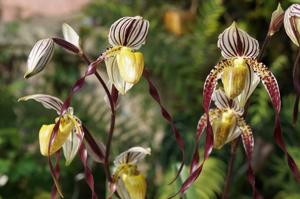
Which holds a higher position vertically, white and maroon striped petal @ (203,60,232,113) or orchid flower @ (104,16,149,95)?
orchid flower @ (104,16,149,95)

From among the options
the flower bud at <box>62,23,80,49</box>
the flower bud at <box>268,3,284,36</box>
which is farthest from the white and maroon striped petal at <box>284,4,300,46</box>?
the flower bud at <box>62,23,80,49</box>

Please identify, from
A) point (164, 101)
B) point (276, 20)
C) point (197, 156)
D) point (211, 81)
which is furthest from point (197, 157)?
point (164, 101)

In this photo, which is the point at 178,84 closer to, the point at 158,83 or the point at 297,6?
the point at 158,83

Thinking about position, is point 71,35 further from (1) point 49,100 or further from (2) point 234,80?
(2) point 234,80

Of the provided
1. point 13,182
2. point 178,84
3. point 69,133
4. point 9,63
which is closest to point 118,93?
point 69,133

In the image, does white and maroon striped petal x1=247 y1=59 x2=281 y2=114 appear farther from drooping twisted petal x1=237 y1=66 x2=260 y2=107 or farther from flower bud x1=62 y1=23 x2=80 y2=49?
flower bud x1=62 y1=23 x2=80 y2=49

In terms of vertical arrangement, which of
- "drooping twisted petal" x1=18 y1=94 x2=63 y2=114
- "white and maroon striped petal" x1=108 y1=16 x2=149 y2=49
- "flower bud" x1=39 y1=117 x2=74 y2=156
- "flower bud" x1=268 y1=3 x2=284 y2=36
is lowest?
"flower bud" x1=39 y1=117 x2=74 y2=156
